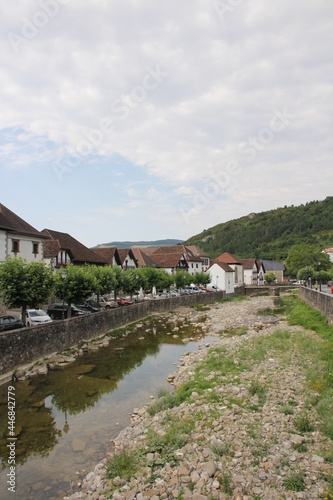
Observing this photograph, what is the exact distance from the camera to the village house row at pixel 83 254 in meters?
35.4

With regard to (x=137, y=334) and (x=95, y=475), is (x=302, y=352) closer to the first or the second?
(x=95, y=475)

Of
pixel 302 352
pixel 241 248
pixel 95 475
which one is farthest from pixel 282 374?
pixel 241 248

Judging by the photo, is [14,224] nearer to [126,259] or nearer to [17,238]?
[17,238]

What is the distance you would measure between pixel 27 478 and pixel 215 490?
5.24 metres

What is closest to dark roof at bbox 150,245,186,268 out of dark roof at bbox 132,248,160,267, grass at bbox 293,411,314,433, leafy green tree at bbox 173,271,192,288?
dark roof at bbox 132,248,160,267

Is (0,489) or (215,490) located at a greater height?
(215,490)

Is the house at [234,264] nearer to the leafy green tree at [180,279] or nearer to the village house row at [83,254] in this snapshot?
the village house row at [83,254]

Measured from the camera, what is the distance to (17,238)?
35625 mm

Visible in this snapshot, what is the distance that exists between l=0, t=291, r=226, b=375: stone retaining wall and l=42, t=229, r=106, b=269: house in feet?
42.0

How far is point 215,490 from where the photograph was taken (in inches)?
314

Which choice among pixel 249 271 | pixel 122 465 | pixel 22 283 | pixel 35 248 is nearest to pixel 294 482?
pixel 122 465

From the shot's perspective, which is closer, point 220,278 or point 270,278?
point 220,278

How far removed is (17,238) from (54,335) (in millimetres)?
16496

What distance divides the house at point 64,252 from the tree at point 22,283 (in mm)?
18695
